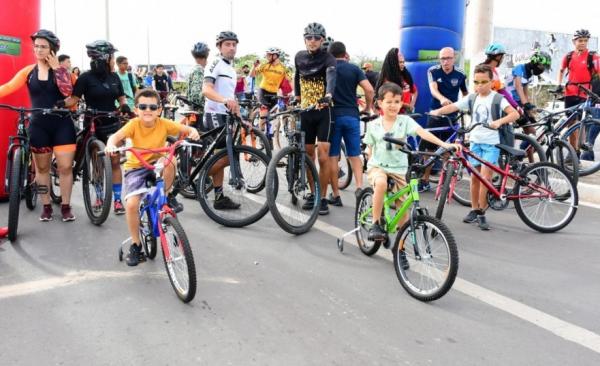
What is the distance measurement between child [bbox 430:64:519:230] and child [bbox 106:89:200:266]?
2992 millimetres

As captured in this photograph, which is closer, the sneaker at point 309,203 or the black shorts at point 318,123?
the sneaker at point 309,203

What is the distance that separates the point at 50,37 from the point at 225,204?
248cm

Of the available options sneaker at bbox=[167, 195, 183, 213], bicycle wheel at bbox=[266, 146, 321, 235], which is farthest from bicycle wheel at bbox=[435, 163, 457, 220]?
sneaker at bbox=[167, 195, 183, 213]

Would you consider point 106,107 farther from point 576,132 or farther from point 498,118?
point 576,132

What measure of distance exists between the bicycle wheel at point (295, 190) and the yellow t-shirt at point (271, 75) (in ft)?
20.5

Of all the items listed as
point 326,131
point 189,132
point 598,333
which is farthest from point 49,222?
point 598,333

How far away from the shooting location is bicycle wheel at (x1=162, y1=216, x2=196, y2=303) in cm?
355

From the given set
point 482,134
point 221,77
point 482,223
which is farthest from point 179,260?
point 482,134

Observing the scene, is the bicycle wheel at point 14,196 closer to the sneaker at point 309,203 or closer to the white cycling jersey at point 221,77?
the white cycling jersey at point 221,77

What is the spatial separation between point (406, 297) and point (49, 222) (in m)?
3.97

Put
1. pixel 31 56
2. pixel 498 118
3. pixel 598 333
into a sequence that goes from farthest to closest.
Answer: pixel 31 56
pixel 498 118
pixel 598 333

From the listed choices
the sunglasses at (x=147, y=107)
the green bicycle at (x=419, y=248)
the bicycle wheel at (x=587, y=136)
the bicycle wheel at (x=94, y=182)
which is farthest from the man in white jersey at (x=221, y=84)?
the bicycle wheel at (x=587, y=136)

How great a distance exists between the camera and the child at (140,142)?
4.17 meters

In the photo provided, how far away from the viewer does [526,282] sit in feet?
13.9
